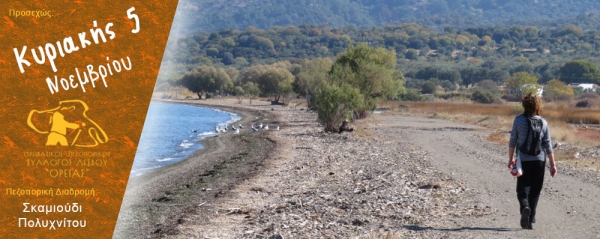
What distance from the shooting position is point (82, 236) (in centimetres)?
458

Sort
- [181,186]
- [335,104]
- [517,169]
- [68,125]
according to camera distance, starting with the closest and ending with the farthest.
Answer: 1. [68,125]
2. [517,169]
3. [181,186]
4. [335,104]

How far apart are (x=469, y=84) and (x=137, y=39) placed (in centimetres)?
12061

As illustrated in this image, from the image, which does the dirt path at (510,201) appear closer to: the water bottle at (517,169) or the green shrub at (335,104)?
the water bottle at (517,169)

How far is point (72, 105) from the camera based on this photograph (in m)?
4.46

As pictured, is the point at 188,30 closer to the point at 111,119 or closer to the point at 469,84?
the point at 111,119

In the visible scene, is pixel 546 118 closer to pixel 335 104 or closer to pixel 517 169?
pixel 335 104

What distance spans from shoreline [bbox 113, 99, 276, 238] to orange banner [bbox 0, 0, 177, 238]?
715 millimetres

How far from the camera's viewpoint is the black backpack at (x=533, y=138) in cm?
842

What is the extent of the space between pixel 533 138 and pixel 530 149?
0.13m

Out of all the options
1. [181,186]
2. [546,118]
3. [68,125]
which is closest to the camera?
[68,125]

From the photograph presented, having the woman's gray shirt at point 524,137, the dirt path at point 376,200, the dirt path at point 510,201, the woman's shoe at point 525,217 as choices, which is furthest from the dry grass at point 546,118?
the woman's gray shirt at point 524,137

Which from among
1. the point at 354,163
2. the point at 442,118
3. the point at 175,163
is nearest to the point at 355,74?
the point at 442,118

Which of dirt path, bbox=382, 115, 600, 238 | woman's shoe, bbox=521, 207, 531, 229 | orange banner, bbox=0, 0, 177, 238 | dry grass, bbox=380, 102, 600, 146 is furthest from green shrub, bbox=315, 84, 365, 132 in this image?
orange banner, bbox=0, 0, 177, 238

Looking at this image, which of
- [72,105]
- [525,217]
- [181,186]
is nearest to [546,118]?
[181,186]
